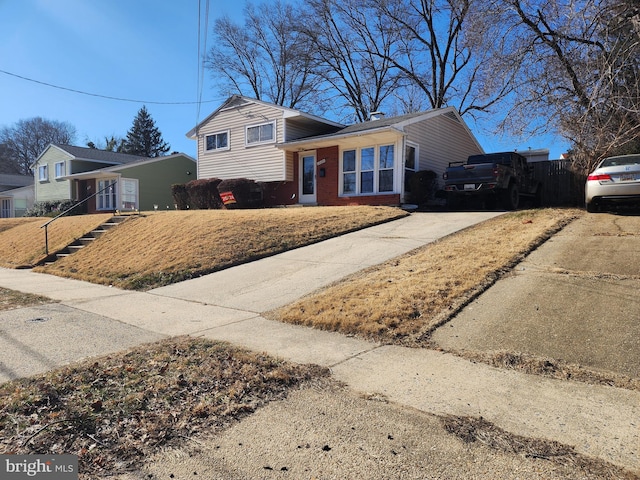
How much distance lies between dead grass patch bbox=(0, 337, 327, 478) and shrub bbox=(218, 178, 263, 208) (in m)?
14.0

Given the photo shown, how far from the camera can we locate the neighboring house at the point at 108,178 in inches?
1040

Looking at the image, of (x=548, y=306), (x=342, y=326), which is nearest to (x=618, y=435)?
(x=548, y=306)

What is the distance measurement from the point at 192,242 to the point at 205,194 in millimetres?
9749

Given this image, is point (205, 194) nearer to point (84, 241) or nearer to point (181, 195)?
point (181, 195)

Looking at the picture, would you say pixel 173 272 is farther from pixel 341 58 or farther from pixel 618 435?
pixel 341 58

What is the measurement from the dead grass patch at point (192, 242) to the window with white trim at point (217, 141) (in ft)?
27.2

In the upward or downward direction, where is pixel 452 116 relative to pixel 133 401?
upward

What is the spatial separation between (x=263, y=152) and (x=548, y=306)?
16.1 m

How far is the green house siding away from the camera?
26.9 meters

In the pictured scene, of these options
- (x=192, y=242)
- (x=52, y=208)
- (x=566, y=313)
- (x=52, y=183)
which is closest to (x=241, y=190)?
(x=192, y=242)

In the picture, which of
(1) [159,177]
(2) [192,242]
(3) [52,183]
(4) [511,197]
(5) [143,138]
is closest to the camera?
(2) [192,242]

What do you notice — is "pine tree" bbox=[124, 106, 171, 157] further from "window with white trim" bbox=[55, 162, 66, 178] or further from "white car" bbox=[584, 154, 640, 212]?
"white car" bbox=[584, 154, 640, 212]

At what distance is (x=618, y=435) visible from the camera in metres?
2.48

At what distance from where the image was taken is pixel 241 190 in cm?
1767
